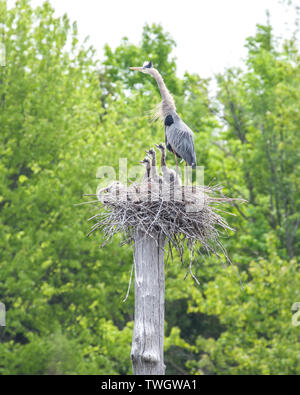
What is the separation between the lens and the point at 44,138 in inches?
620

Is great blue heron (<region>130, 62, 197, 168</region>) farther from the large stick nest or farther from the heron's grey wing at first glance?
the large stick nest

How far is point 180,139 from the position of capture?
8125 mm

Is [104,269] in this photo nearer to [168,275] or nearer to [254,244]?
[168,275]

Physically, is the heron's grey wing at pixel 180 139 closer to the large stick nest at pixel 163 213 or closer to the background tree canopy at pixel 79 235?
the large stick nest at pixel 163 213

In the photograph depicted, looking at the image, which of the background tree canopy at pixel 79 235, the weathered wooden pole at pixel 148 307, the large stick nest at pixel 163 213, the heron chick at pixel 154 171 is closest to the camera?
the weathered wooden pole at pixel 148 307

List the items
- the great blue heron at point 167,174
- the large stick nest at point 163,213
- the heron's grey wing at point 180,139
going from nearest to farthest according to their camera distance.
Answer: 1. the large stick nest at point 163,213
2. the great blue heron at point 167,174
3. the heron's grey wing at point 180,139

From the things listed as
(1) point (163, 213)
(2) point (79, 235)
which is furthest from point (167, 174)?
(2) point (79, 235)

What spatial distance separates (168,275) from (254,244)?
146 inches

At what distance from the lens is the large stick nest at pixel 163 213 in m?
6.59

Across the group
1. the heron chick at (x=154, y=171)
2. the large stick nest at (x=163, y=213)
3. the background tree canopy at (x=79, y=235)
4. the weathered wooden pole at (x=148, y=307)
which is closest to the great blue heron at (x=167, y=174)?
the heron chick at (x=154, y=171)

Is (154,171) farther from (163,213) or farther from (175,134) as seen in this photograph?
(163,213)

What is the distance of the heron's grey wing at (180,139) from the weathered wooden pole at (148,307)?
74.8 inches

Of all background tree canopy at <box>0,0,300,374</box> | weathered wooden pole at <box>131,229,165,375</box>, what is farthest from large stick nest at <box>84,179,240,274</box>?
background tree canopy at <box>0,0,300,374</box>
